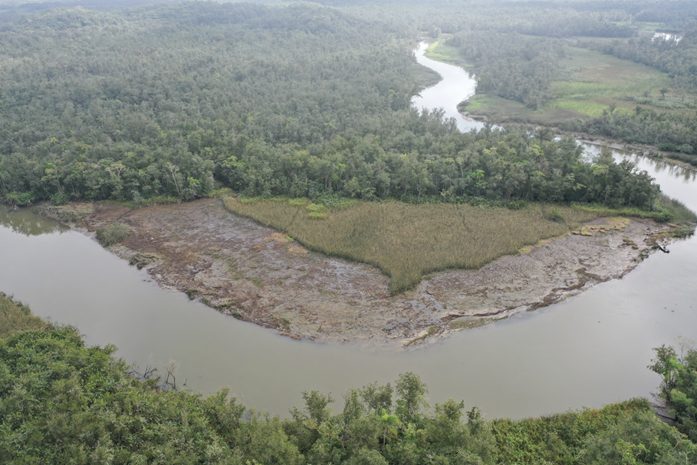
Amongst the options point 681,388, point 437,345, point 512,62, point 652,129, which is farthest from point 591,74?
point 681,388

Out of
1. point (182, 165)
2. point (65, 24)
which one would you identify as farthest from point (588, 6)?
point (182, 165)

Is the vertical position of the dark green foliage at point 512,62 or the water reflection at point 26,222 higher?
the dark green foliage at point 512,62

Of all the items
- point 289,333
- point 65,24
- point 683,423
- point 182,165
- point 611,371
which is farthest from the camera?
point 65,24

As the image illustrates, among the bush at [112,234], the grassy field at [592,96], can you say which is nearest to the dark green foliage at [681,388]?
the bush at [112,234]

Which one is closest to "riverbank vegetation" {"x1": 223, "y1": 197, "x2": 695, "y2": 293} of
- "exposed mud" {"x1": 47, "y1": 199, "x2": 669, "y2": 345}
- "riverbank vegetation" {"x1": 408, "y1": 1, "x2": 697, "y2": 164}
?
"exposed mud" {"x1": 47, "y1": 199, "x2": 669, "y2": 345}

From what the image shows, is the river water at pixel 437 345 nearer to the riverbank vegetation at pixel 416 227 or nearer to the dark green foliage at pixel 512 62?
the riverbank vegetation at pixel 416 227

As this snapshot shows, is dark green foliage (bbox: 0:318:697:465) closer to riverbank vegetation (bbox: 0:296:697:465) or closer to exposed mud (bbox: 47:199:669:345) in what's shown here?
riverbank vegetation (bbox: 0:296:697:465)

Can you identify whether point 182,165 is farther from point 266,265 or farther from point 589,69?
point 589,69
